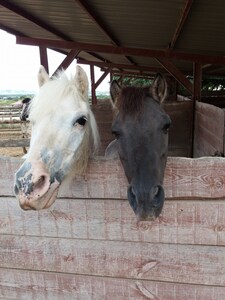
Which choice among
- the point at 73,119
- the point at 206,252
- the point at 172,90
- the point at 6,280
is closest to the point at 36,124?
the point at 73,119

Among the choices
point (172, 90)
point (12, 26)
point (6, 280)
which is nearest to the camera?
point (6, 280)

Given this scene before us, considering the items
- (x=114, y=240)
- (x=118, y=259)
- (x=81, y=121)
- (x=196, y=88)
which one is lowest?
(x=118, y=259)

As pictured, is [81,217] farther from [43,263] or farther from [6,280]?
[6,280]

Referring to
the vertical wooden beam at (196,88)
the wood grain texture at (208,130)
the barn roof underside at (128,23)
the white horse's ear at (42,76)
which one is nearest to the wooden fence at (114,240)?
the white horse's ear at (42,76)

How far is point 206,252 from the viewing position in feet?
5.09

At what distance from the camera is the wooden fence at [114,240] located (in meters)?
1.54

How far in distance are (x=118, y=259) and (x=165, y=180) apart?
0.53m

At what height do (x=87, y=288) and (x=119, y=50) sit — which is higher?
(x=119, y=50)

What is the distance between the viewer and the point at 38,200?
1.30 metres

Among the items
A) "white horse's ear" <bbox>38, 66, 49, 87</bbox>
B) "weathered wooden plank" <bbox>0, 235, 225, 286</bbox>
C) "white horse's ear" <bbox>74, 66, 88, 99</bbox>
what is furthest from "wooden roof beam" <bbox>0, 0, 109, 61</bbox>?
"weathered wooden plank" <bbox>0, 235, 225, 286</bbox>

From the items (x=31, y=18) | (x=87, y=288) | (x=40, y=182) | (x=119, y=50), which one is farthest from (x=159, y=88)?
(x=119, y=50)

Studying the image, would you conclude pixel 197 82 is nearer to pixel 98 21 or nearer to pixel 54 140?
pixel 98 21

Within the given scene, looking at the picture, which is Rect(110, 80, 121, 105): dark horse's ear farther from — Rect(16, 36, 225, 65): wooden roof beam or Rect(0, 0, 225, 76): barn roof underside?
Rect(16, 36, 225, 65): wooden roof beam

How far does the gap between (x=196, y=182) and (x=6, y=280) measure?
1.29 meters
